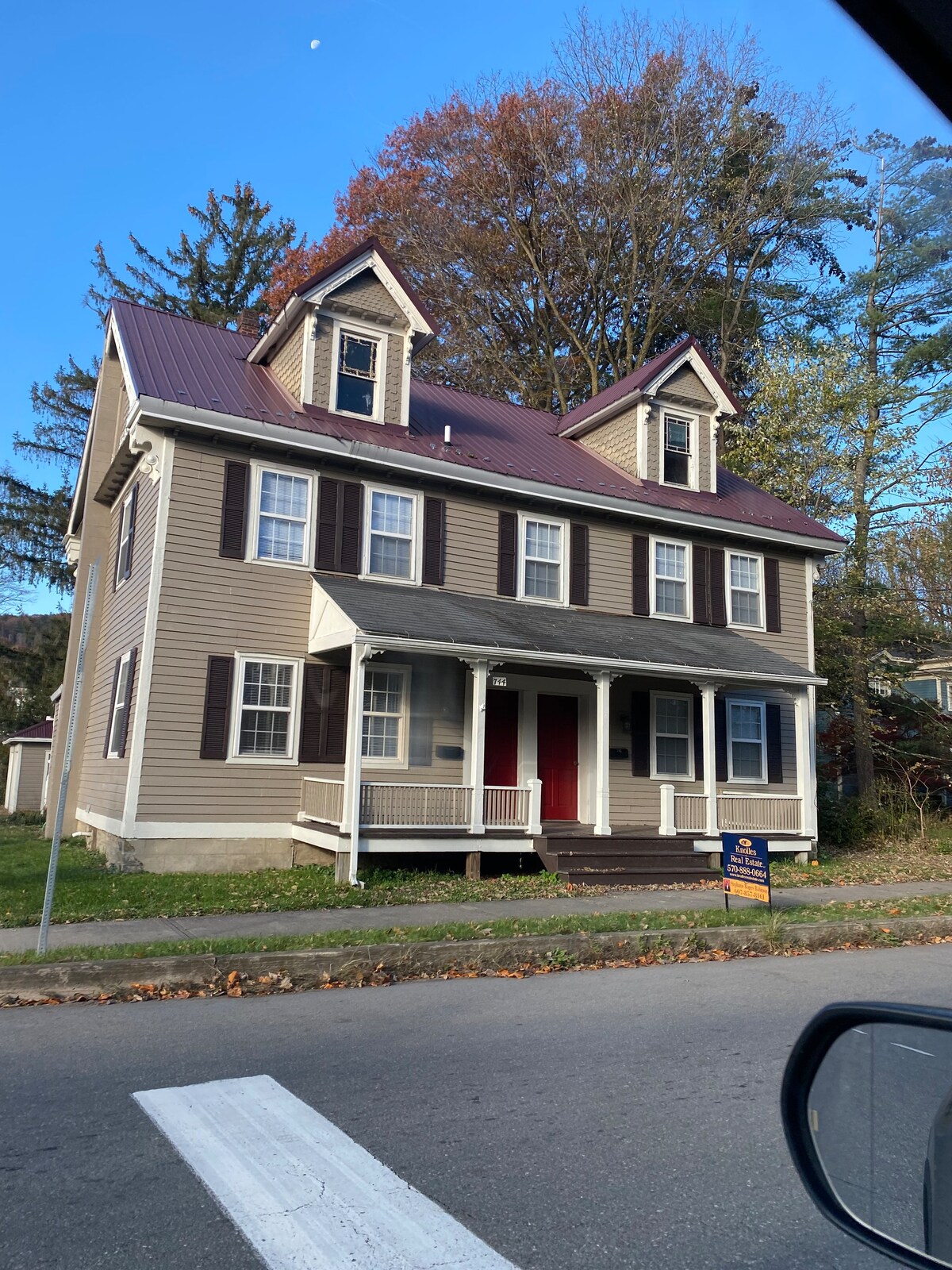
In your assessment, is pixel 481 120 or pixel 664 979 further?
pixel 481 120

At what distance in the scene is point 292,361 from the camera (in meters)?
16.8

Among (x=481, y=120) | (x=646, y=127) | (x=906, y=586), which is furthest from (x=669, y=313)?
(x=906, y=586)

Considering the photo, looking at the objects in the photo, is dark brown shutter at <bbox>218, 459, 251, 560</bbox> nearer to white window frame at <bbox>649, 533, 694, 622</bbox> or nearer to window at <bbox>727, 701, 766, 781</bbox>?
white window frame at <bbox>649, 533, 694, 622</bbox>

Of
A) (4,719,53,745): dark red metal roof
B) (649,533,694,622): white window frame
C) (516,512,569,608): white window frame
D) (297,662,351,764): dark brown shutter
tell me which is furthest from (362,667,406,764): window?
(4,719,53,745): dark red metal roof

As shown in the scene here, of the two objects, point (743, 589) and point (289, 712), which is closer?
point (289, 712)

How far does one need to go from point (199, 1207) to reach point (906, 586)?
895 inches

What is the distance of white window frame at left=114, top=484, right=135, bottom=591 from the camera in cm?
1705

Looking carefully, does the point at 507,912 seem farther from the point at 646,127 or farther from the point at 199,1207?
the point at 646,127

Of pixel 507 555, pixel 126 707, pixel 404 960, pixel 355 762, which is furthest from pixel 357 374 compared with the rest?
pixel 404 960

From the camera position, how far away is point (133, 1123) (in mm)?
4602

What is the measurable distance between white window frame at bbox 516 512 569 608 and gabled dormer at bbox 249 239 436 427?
270cm

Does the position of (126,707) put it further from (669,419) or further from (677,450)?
(669,419)

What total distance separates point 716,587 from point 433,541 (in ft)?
20.0

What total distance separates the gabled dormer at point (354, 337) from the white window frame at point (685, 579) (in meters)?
5.25
